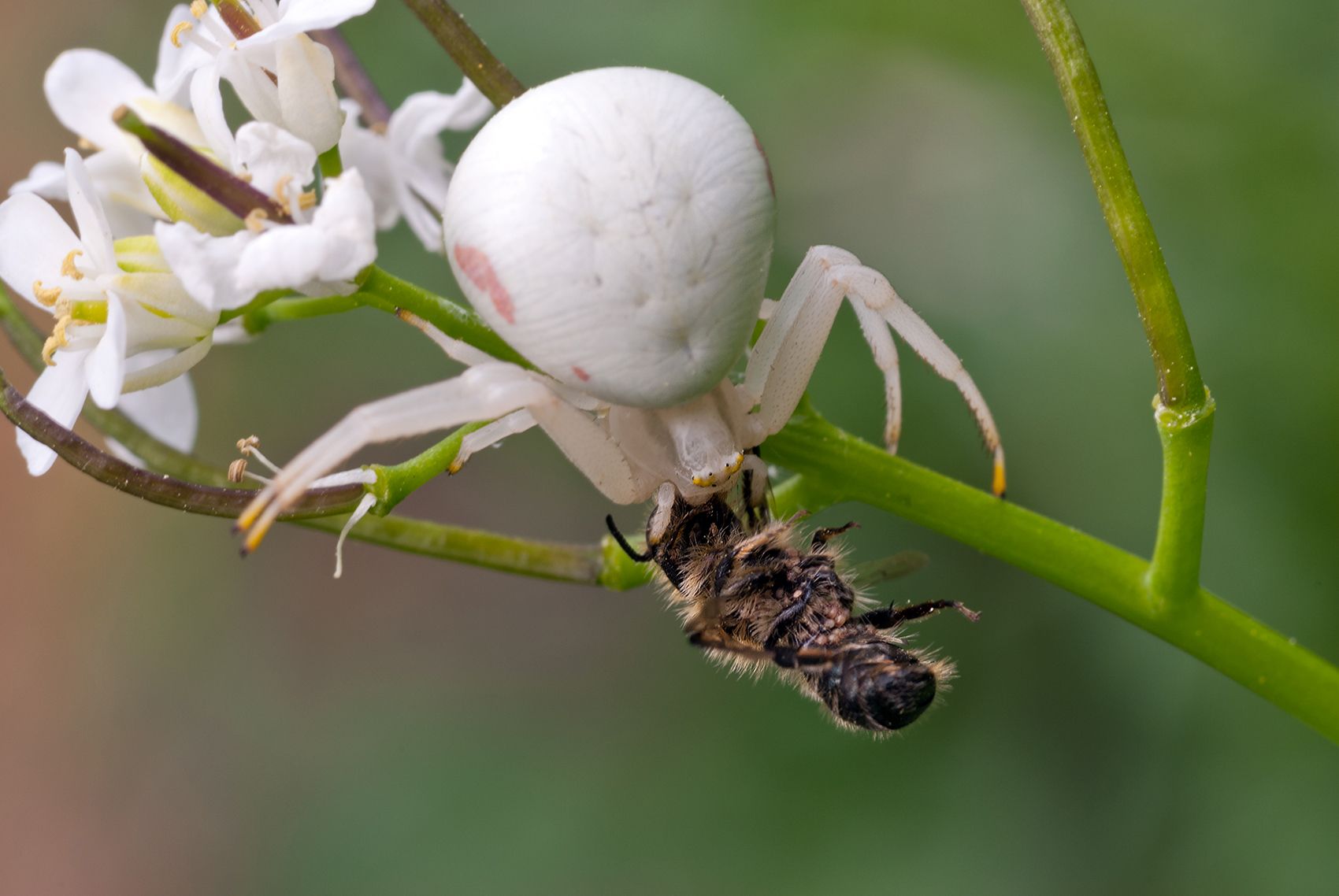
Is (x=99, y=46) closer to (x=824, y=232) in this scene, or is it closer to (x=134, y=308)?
(x=824, y=232)

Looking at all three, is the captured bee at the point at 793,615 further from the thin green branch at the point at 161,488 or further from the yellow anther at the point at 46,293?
the yellow anther at the point at 46,293

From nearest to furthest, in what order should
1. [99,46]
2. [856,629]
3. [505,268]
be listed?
1. [505,268]
2. [856,629]
3. [99,46]

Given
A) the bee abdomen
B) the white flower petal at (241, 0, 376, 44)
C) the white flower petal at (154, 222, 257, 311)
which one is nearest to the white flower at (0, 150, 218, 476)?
the white flower petal at (154, 222, 257, 311)

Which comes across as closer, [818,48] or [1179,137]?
[1179,137]

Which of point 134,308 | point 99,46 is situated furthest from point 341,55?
point 99,46

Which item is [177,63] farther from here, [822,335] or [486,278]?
[822,335]

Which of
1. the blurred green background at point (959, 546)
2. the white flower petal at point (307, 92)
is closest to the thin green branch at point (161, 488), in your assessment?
the white flower petal at point (307, 92)

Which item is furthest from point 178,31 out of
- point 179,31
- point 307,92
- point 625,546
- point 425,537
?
point 625,546
